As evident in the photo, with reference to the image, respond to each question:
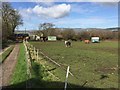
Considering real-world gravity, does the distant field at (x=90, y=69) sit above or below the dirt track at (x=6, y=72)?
above

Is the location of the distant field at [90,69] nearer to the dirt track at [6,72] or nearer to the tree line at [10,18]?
the dirt track at [6,72]

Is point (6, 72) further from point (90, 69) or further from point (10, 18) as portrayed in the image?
point (10, 18)

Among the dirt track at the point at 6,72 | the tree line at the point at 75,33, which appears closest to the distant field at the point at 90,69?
the dirt track at the point at 6,72

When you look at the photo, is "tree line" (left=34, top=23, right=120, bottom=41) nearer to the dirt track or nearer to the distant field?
the distant field

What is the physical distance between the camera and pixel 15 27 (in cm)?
9250

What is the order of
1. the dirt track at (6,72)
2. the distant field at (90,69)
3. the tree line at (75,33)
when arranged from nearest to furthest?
the distant field at (90,69)
the dirt track at (6,72)
the tree line at (75,33)

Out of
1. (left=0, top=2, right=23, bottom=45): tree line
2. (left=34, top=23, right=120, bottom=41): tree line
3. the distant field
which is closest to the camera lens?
the distant field

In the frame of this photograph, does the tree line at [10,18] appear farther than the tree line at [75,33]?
No

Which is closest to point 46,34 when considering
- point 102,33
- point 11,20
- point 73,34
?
point 73,34

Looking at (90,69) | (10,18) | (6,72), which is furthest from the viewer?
(10,18)

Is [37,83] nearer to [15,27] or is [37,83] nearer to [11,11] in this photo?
[11,11]

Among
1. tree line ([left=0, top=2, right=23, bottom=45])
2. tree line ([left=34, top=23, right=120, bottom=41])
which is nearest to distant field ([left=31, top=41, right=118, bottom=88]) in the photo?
tree line ([left=0, top=2, right=23, bottom=45])

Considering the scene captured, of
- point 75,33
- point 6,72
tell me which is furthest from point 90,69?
point 75,33

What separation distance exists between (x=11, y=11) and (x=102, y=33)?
46.8 metres
